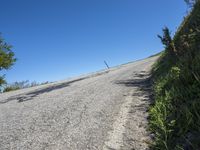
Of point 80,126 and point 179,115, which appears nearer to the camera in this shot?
point 179,115

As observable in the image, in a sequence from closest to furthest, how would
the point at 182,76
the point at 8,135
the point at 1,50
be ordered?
the point at 8,135 → the point at 182,76 → the point at 1,50

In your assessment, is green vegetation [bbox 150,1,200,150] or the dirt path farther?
the dirt path

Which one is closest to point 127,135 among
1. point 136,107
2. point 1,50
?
point 136,107

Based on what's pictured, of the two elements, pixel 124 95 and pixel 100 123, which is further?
pixel 124 95

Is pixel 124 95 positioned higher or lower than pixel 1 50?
lower

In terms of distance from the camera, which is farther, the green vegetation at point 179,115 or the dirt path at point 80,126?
the dirt path at point 80,126

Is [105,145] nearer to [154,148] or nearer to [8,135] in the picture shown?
[154,148]

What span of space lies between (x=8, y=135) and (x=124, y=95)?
17.4 ft

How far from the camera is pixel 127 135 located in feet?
18.9

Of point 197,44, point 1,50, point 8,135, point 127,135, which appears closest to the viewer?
point 127,135

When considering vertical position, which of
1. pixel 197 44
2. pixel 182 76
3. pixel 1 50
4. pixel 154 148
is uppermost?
pixel 1 50

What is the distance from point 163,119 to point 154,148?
1.17 metres

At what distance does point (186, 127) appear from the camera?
5113 millimetres

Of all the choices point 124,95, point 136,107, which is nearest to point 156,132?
point 136,107
